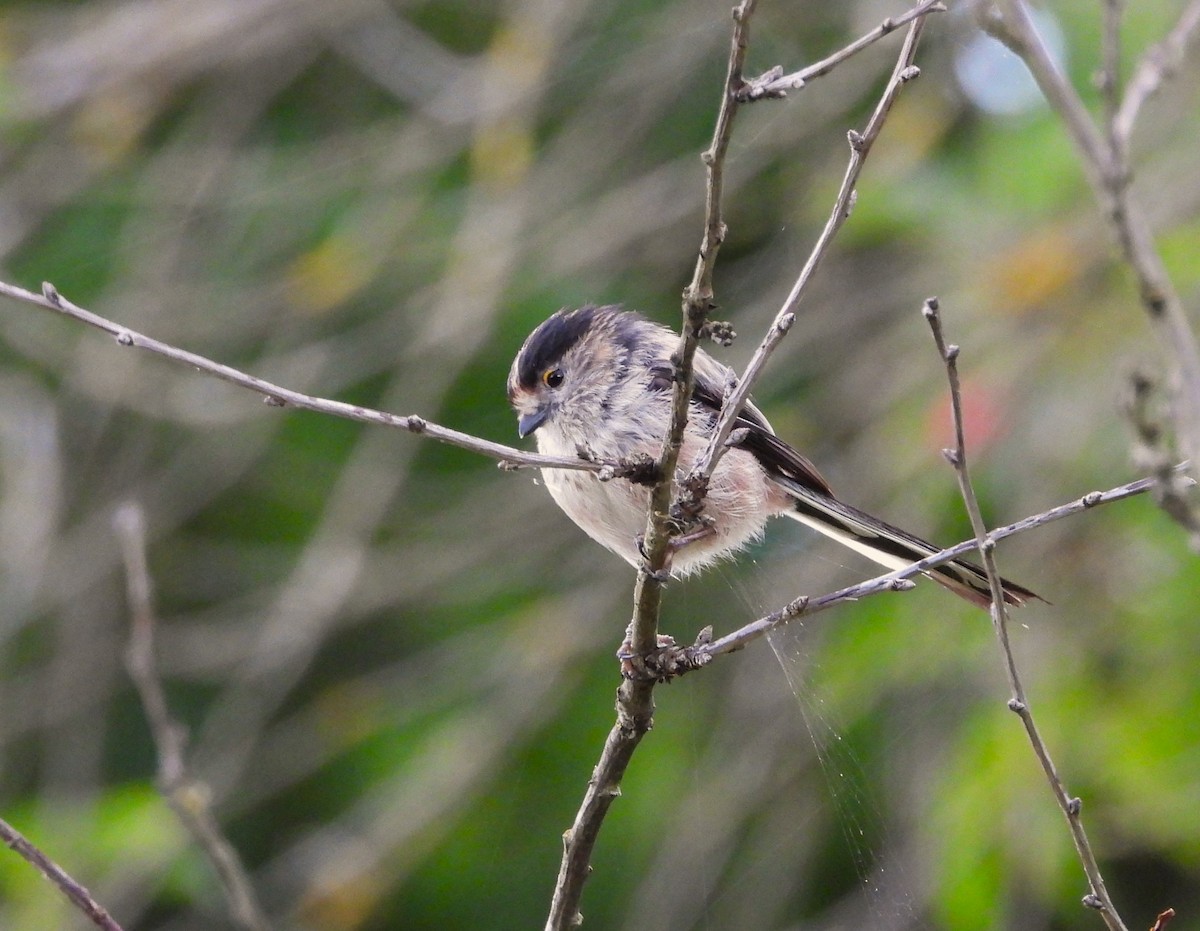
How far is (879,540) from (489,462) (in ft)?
9.71

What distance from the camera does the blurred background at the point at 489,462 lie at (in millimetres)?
4820

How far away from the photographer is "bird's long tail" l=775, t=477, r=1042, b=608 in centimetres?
335

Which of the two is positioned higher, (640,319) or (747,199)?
A: (747,199)

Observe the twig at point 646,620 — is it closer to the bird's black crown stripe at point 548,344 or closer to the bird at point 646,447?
the bird at point 646,447

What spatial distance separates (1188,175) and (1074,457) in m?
1.14

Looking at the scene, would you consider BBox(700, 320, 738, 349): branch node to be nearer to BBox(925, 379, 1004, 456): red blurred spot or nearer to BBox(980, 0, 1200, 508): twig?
BBox(980, 0, 1200, 508): twig

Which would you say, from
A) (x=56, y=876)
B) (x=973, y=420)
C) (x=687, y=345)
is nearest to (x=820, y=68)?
(x=687, y=345)

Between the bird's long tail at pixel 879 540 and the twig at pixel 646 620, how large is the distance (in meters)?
0.88

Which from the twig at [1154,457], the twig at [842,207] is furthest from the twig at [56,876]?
the twig at [1154,457]

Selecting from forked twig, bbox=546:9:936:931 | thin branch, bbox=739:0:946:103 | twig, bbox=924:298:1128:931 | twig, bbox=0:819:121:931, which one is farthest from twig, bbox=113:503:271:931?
thin branch, bbox=739:0:946:103

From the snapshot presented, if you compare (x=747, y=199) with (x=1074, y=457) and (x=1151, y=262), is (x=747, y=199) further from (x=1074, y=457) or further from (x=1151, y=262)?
(x=1151, y=262)

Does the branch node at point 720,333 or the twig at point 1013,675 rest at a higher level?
the branch node at point 720,333

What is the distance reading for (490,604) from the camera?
6086 millimetres

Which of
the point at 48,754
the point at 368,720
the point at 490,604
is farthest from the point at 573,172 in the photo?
the point at 48,754
